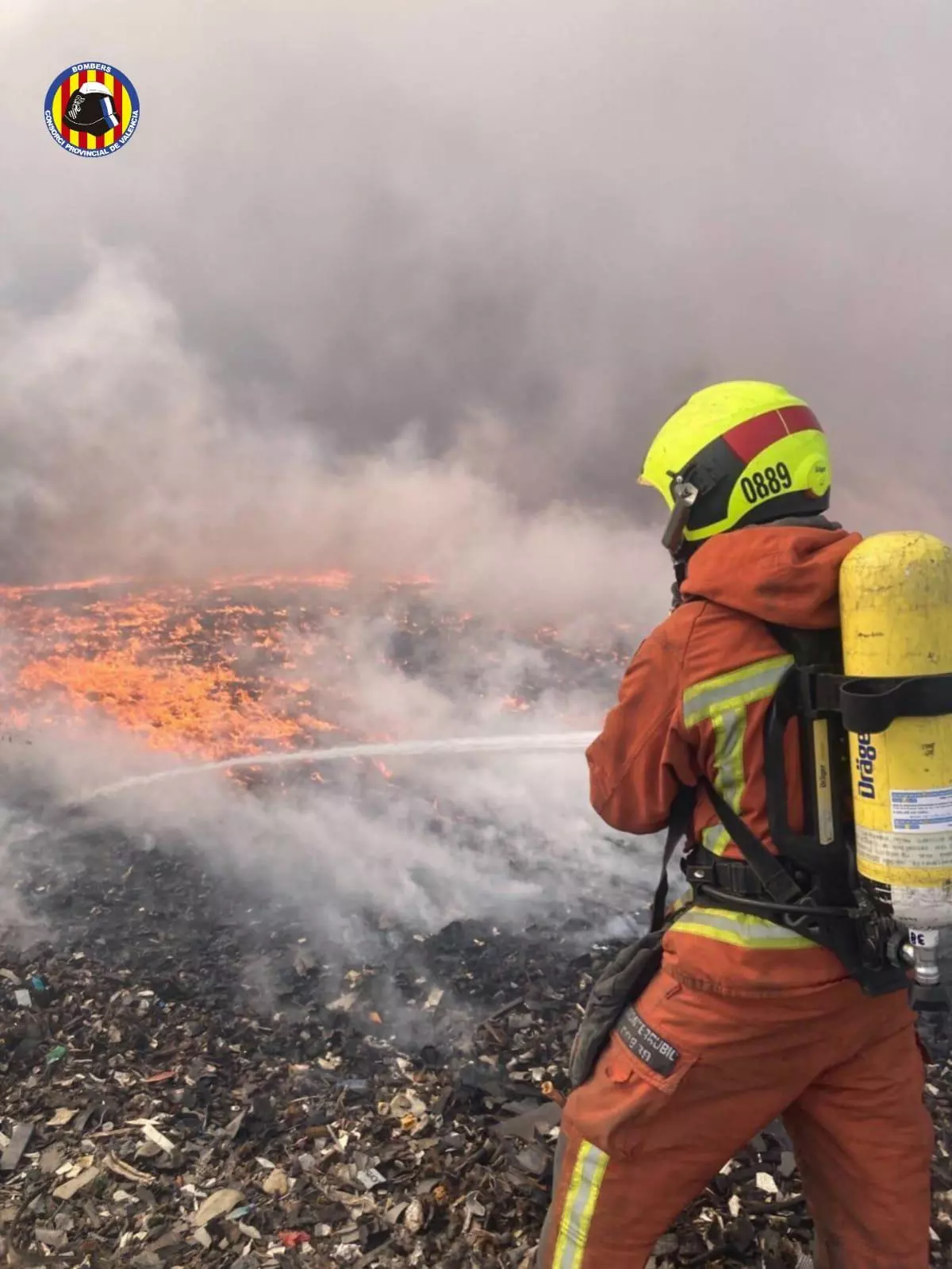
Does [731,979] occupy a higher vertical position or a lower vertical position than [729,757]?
lower

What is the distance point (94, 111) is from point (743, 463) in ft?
37.3

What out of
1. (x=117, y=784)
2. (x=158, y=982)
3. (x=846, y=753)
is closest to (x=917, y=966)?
(x=846, y=753)

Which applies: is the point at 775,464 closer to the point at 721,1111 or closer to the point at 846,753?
the point at 846,753

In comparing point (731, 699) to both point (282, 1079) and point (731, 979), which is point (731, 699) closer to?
point (731, 979)

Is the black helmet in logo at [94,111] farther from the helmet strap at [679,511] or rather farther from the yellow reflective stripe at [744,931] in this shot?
the yellow reflective stripe at [744,931]

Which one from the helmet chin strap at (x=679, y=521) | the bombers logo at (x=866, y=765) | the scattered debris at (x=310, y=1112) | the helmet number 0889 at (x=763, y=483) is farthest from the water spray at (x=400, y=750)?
the bombers logo at (x=866, y=765)

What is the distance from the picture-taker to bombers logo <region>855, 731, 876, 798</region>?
2211mm

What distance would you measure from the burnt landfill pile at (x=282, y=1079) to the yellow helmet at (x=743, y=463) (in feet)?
9.63

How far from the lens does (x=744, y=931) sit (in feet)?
7.82

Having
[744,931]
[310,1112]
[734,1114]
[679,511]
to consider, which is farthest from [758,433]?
[310,1112]

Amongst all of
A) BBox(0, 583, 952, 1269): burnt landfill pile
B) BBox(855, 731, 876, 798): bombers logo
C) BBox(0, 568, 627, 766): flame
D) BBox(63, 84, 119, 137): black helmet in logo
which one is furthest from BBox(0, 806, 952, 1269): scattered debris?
BBox(63, 84, 119, 137): black helmet in logo

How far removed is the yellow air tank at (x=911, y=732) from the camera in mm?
2133

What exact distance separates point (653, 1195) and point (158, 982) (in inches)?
152

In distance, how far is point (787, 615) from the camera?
7.45 ft
